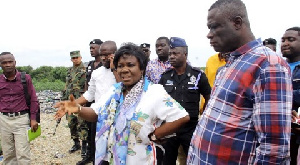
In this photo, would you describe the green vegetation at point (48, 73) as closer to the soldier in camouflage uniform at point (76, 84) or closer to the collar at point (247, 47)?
the soldier in camouflage uniform at point (76, 84)

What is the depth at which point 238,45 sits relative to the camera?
164cm

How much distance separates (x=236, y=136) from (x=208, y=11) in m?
0.75

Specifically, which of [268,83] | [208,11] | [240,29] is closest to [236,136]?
[268,83]

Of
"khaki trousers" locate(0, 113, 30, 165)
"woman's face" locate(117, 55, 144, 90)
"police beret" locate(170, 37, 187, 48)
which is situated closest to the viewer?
"woman's face" locate(117, 55, 144, 90)

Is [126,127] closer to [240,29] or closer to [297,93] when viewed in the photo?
[240,29]

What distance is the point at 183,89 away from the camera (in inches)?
147

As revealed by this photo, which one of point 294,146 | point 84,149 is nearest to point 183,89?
point 294,146

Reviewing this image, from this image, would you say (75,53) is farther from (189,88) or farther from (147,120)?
(147,120)

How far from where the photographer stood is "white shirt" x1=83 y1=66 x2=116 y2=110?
166 inches

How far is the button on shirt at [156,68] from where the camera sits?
5.18 m

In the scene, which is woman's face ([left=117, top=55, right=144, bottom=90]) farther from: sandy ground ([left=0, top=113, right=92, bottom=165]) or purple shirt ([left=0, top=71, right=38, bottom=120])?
sandy ground ([left=0, top=113, right=92, bottom=165])

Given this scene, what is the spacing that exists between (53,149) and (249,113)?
6001mm

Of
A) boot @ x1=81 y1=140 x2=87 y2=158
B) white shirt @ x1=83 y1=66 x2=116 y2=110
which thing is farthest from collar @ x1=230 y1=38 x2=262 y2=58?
boot @ x1=81 y1=140 x2=87 y2=158

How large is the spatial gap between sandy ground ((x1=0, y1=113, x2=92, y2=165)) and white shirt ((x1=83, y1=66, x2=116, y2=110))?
2000 millimetres
